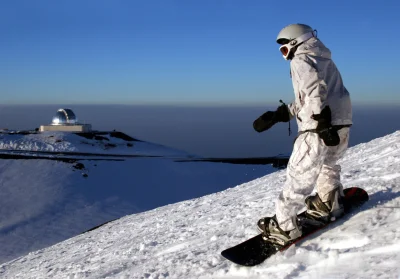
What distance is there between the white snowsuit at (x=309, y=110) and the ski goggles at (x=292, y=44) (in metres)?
0.05

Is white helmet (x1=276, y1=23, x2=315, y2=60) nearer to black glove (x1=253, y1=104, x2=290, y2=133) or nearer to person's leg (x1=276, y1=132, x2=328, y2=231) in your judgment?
black glove (x1=253, y1=104, x2=290, y2=133)

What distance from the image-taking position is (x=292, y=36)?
4684 mm

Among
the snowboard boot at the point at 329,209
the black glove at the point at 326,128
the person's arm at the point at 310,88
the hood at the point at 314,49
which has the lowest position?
the snowboard boot at the point at 329,209

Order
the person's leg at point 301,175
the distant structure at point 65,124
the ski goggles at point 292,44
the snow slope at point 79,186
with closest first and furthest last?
the person's leg at point 301,175 → the ski goggles at point 292,44 → the snow slope at point 79,186 → the distant structure at point 65,124

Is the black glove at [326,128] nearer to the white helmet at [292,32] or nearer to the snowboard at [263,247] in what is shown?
the white helmet at [292,32]

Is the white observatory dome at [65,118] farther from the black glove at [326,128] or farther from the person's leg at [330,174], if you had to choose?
the black glove at [326,128]

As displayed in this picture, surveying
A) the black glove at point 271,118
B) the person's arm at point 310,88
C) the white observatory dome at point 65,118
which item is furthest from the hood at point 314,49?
the white observatory dome at point 65,118

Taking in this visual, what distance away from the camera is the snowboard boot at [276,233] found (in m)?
4.59

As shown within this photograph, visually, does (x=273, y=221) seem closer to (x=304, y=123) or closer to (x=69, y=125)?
(x=304, y=123)

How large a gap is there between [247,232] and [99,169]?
2197 centimetres

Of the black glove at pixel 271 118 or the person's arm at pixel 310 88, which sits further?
A: the black glove at pixel 271 118

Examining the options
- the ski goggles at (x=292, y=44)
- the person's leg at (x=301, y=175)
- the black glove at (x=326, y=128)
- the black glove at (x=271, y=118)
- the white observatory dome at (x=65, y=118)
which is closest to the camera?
the black glove at (x=326, y=128)

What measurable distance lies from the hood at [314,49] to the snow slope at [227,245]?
71.2 inches

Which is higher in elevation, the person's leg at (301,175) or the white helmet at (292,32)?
the white helmet at (292,32)
